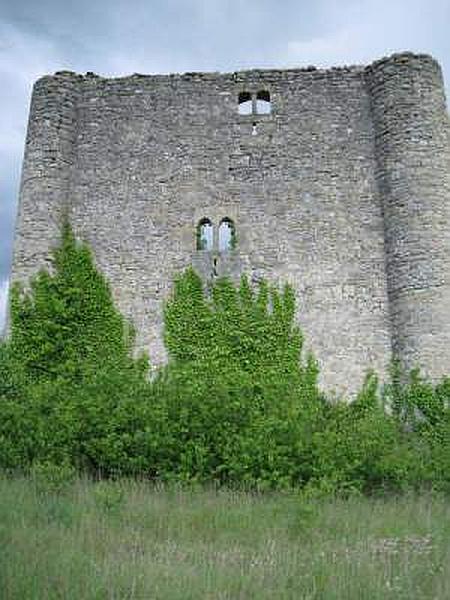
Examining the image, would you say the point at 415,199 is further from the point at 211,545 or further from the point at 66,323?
the point at 211,545

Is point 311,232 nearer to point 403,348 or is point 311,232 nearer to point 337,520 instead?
point 403,348

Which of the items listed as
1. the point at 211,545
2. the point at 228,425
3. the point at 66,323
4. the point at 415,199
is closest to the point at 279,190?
the point at 415,199

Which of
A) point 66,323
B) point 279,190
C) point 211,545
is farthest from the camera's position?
point 279,190

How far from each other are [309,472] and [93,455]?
3331 mm

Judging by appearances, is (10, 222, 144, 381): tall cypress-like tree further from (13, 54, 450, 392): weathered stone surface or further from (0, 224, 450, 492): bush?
(13, 54, 450, 392): weathered stone surface

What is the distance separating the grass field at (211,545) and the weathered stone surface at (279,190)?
22.2ft

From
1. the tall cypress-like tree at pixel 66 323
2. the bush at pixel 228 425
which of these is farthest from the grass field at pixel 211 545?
the tall cypress-like tree at pixel 66 323

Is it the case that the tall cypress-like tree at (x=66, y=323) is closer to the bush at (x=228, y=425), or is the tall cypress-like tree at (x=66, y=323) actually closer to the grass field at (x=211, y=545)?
the bush at (x=228, y=425)

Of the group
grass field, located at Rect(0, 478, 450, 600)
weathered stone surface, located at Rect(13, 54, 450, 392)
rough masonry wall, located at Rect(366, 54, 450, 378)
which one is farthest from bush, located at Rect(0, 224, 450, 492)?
weathered stone surface, located at Rect(13, 54, 450, 392)

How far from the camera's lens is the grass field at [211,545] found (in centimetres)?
549

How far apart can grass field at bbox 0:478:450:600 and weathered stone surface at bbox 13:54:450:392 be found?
6781 mm

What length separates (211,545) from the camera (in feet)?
22.9

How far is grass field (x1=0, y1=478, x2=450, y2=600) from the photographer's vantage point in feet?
18.0

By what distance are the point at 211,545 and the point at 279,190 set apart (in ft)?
38.5
